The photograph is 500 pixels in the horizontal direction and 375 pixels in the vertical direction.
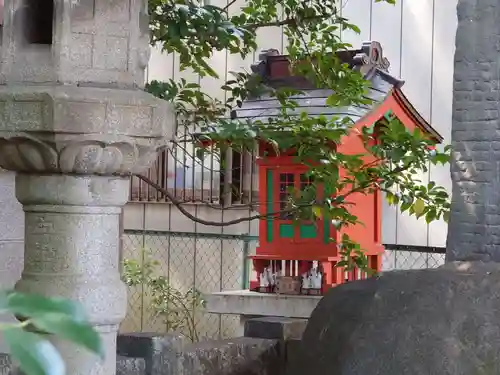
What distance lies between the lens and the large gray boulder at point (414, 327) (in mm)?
2520

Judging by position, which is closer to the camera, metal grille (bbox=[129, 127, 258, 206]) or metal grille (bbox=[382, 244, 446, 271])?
metal grille (bbox=[382, 244, 446, 271])

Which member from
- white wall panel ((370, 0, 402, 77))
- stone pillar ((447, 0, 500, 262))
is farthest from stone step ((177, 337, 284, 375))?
white wall panel ((370, 0, 402, 77))

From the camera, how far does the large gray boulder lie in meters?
2.52

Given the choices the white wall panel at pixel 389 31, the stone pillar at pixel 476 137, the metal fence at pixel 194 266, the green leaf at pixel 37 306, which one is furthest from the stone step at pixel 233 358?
the white wall panel at pixel 389 31

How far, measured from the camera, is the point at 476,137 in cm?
340

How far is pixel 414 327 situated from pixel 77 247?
1053 mm

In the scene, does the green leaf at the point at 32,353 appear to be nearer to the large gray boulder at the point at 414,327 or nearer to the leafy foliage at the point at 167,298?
the large gray boulder at the point at 414,327

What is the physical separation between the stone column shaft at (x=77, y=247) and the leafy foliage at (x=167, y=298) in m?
5.45

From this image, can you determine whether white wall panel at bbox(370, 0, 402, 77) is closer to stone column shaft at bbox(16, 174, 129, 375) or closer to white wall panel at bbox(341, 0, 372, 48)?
white wall panel at bbox(341, 0, 372, 48)

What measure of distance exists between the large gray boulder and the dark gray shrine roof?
297 cm

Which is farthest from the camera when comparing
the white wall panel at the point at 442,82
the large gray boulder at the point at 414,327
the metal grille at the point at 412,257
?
the white wall panel at the point at 442,82

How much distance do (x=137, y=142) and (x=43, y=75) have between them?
277 millimetres

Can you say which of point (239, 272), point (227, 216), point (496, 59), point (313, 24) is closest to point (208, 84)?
point (227, 216)

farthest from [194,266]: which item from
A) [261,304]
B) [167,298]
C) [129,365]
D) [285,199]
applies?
[129,365]
